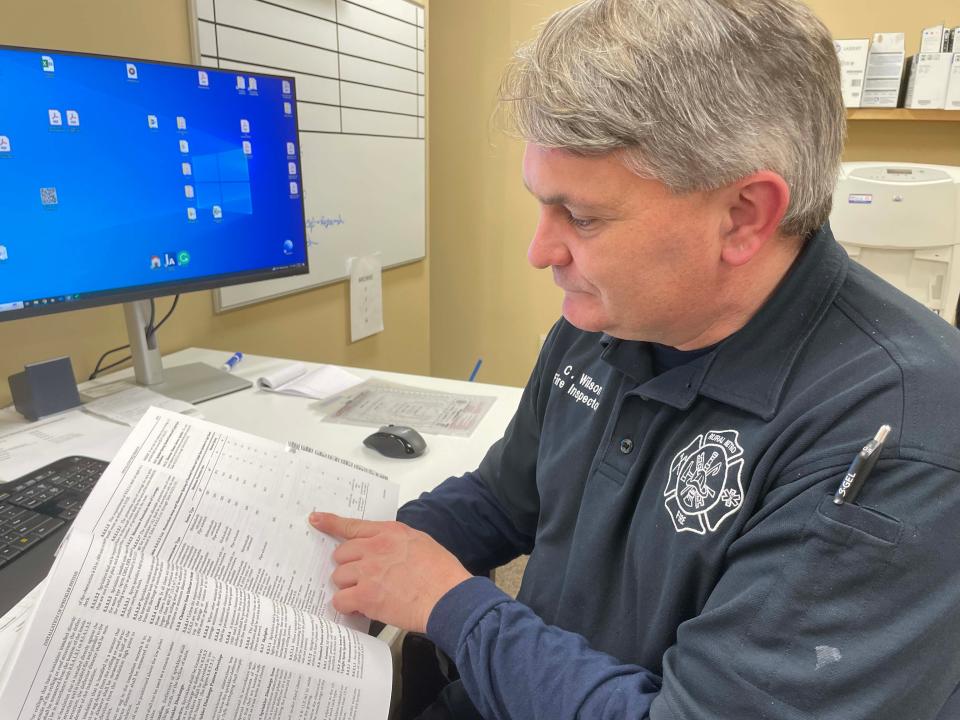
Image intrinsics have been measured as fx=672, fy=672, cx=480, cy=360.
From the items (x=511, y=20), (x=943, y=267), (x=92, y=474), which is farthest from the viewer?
(x=511, y=20)

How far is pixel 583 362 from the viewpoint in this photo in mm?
813

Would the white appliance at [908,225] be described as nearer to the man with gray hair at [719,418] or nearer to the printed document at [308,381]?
the printed document at [308,381]

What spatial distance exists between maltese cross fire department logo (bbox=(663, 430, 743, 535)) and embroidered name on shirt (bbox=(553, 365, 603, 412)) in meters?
0.15

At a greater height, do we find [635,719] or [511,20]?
[511,20]

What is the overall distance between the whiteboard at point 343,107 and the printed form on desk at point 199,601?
947mm

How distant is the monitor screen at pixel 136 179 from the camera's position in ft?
3.25

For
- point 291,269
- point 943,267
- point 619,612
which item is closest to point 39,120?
point 291,269

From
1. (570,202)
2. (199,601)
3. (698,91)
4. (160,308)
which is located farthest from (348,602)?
(160,308)

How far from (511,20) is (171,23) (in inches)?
63.8

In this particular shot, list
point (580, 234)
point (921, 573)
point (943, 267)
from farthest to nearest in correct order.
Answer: point (943, 267)
point (580, 234)
point (921, 573)

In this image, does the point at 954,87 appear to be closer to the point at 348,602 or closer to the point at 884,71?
the point at 884,71

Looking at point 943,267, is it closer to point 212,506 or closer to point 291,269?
point 291,269

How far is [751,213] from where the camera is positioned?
0.58m

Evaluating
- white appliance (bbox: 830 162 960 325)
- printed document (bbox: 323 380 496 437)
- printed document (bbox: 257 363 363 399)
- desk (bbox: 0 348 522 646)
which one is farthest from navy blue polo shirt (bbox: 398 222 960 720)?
white appliance (bbox: 830 162 960 325)
